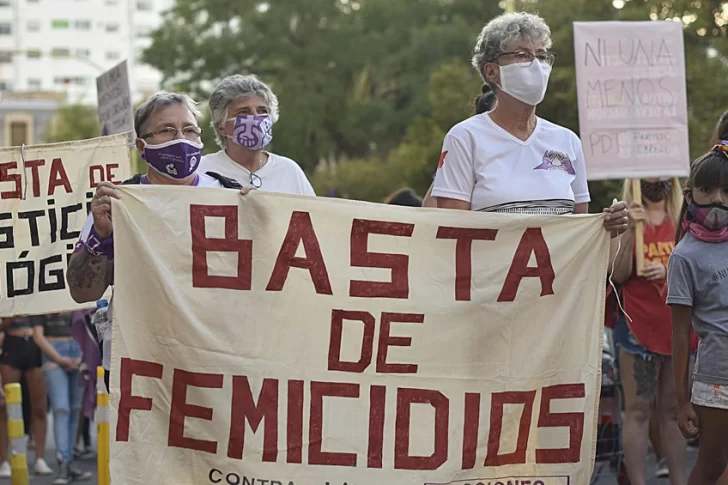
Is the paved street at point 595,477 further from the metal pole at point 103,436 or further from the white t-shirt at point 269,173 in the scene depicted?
the white t-shirt at point 269,173

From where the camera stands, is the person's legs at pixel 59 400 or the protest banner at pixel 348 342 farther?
the person's legs at pixel 59 400

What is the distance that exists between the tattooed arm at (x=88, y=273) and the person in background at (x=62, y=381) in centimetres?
543

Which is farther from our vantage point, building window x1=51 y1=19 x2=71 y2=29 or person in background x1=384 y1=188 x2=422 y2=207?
building window x1=51 y1=19 x2=71 y2=29

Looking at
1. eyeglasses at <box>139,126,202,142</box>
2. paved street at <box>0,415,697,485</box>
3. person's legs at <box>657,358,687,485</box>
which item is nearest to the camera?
eyeglasses at <box>139,126,202,142</box>

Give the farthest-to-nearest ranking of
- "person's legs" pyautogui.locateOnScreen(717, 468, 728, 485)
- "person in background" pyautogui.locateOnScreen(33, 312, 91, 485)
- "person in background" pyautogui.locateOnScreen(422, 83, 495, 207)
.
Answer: "person in background" pyautogui.locateOnScreen(33, 312, 91, 485)
"person in background" pyautogui.locateOnScreen(422, 83, 495, 207)
"person's legs" pyautogui.locateOnScreen(717, 468, 728, 485)

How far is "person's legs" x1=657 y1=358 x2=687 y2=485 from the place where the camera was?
721 centimetres

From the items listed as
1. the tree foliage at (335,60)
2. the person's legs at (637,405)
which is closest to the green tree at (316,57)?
the tree foliage at (335,60)

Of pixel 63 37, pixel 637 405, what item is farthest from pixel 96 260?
pixel 63 37

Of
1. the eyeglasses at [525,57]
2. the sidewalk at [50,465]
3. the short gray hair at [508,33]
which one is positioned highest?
the short gray hair at [508,33]

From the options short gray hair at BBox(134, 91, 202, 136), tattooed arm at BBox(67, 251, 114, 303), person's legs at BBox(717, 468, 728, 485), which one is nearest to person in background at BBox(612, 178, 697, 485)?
person's legs at BBox(717, 468, 728, 485)

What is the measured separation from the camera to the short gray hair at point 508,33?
5305 mm

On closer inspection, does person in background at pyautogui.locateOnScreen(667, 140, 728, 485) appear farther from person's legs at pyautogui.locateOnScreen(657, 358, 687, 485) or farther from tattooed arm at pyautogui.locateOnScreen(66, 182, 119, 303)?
tattooed arm at pyautogui.locateOnScreen(66, 182, 119, 303)

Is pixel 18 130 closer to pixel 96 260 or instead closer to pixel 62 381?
pixel 62 381

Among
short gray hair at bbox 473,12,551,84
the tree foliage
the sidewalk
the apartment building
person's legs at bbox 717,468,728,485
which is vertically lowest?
the sidewalk
